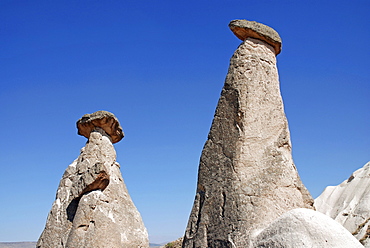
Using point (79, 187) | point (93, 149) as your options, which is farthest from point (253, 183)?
point (93, 149)

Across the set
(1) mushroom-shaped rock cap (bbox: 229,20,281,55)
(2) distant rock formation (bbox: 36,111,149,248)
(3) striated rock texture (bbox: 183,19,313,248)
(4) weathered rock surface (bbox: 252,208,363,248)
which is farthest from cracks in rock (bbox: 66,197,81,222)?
(4) weathered rock surface (bbox: 252,208,363,248)

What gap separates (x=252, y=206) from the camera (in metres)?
7.88

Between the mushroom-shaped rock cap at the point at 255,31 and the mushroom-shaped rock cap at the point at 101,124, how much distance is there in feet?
19.9

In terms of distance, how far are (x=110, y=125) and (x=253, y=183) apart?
731cm

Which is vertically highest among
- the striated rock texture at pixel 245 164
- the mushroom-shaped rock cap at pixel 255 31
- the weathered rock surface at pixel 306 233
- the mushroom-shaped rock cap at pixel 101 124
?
the mushroom-shaped rock cap at pixel 101 124

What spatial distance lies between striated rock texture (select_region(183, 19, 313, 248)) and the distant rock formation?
4378mm

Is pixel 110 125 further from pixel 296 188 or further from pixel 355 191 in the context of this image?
pixel 355 191

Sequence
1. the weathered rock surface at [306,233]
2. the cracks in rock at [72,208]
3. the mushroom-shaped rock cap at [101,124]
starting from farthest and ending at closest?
the mushroom-shaped rock cap at [101,124]
the cracks in rock at [72,208]
the weathered rock surface at [306,233]

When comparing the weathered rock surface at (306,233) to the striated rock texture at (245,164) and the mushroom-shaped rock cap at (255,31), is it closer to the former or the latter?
the striated rock texture at (245,164)

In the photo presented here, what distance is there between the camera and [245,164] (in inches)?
329

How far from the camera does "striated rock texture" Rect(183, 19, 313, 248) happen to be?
7934mm

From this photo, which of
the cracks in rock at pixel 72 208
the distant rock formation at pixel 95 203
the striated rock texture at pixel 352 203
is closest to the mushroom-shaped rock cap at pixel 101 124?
the distant rock formation at pixel 95 203

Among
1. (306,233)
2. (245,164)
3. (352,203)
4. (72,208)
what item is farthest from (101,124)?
(352,203)

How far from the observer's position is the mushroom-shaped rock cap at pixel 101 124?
1449 centimetres
